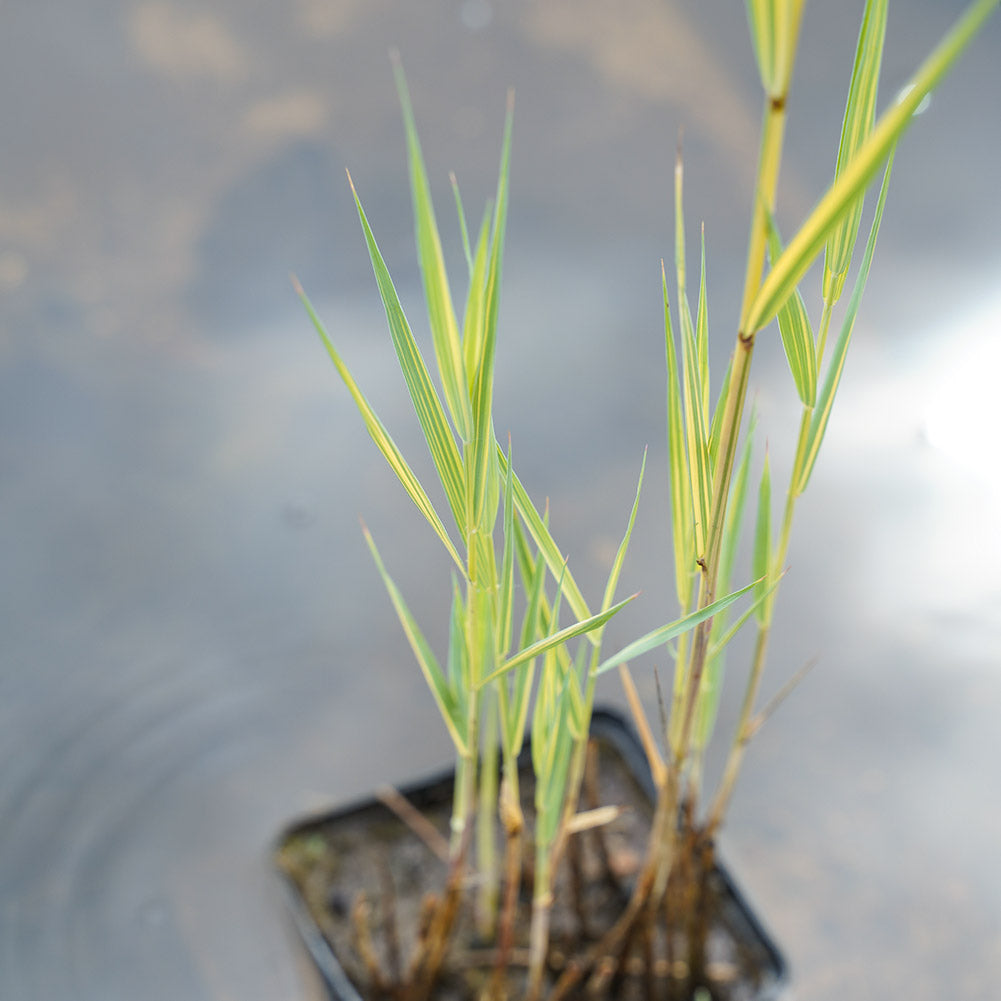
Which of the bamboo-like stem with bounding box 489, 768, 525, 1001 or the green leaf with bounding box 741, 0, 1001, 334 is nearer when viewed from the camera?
Answer: the green leaf with bounding box 741, 0, 1001, 334

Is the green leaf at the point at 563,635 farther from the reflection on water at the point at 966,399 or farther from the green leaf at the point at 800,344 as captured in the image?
the reflection on water at the point at 966,399

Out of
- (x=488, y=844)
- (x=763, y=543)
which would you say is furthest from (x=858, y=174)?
(x=488, y=844)

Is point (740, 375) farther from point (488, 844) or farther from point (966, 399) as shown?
point (966, 399)

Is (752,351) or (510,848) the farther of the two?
(510,848)

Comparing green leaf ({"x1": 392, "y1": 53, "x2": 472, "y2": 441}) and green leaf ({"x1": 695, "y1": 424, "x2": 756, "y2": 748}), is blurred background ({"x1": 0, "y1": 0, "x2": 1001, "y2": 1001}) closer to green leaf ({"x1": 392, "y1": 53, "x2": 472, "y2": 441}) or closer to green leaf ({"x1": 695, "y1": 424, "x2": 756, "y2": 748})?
green leaf ({"x1": 695, "y1": 424, "x2": 756, "y2": 748})

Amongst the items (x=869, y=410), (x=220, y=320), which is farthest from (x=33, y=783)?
(x=869, y=410)

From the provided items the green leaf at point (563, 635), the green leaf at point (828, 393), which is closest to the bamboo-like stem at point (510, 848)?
the green leaf at point (563, 635)

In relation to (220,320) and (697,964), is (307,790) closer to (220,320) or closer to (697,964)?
(697,964)

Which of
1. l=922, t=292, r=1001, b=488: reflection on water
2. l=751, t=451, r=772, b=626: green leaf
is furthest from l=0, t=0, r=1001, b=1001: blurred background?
l=751, t=451, r=772, b=626: green leaf
